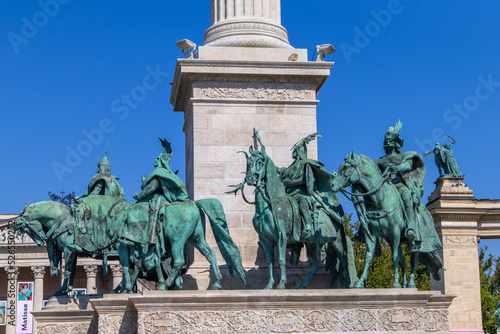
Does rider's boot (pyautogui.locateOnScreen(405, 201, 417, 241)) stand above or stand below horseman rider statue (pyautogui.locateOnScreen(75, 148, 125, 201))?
below

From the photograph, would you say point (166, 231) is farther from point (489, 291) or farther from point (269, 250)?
point (489, 291)

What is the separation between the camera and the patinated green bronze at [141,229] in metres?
18.7

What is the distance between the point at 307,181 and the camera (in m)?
19.5

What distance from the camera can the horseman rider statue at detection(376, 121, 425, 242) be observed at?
63.4 ft

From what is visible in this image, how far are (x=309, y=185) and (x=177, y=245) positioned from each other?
3.40 meters

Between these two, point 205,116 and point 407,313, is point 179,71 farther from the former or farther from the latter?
point 407,313

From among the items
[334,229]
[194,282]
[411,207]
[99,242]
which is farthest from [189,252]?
[411,207]

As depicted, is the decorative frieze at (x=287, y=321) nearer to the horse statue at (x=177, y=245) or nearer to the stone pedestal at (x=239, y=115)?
the horse statue at (x=177, y=245)

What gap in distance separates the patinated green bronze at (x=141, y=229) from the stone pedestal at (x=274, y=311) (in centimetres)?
117

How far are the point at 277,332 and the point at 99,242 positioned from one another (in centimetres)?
498

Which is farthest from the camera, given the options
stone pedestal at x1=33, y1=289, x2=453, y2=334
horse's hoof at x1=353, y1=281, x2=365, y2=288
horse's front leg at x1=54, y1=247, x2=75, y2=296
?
horse's front leg at x1=54, y1=247, x2=75, y2=296

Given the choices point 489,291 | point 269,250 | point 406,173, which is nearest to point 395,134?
point 406,173

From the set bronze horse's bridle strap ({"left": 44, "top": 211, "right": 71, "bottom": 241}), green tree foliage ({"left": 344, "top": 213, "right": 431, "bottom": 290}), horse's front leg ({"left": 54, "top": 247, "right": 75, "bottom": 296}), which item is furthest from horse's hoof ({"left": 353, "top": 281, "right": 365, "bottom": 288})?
green tree foliage ({"left": 344, "top": 213, "right": 431, "bottom": 290})

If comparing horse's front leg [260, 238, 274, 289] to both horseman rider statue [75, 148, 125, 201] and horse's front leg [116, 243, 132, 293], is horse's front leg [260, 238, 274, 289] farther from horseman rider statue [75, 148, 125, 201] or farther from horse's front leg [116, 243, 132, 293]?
horseman rider statue [75, 148, 125, 201]
